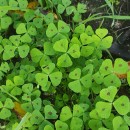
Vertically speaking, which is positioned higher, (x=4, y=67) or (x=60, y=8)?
(x=60, y=8)

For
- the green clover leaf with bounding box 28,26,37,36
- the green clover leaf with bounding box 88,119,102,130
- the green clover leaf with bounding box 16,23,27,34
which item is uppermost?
the green clover leaf with bounding box 16,23,27,34

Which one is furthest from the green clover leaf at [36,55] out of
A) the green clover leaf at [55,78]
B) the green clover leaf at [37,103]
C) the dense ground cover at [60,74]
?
the green clover leaf at [37,103]

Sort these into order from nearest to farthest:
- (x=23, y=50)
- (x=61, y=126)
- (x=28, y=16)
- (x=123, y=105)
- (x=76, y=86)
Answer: (x=123, y=105), (x=61, y=126), (x=76, y=86), (x=23, y=50), (x=28, y=16)

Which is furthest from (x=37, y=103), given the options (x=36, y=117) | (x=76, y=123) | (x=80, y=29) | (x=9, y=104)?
(x=80, y=29)

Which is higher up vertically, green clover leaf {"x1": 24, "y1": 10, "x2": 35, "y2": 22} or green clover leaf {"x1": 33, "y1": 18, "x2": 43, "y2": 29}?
green clover leaf {"x1": 24, "y1": 10, "x2": 35, "y2": 22}

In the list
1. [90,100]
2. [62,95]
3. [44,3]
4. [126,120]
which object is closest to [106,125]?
[126,120]

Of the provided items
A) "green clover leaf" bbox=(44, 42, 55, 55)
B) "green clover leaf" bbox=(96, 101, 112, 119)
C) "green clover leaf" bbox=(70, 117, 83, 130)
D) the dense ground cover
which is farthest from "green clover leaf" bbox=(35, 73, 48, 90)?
"green clover leaf" bbox=(96, 101, 112, 119)

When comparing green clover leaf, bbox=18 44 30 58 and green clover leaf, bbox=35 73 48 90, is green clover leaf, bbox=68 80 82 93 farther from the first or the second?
green clover leaf, bbox=18 44 30 58

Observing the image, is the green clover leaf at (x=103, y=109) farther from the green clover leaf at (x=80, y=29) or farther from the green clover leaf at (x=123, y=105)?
the green clover leaf at (x=80, y=29)

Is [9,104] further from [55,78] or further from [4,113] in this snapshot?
[55,78]

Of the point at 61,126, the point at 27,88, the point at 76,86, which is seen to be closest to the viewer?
the point at 61,126
